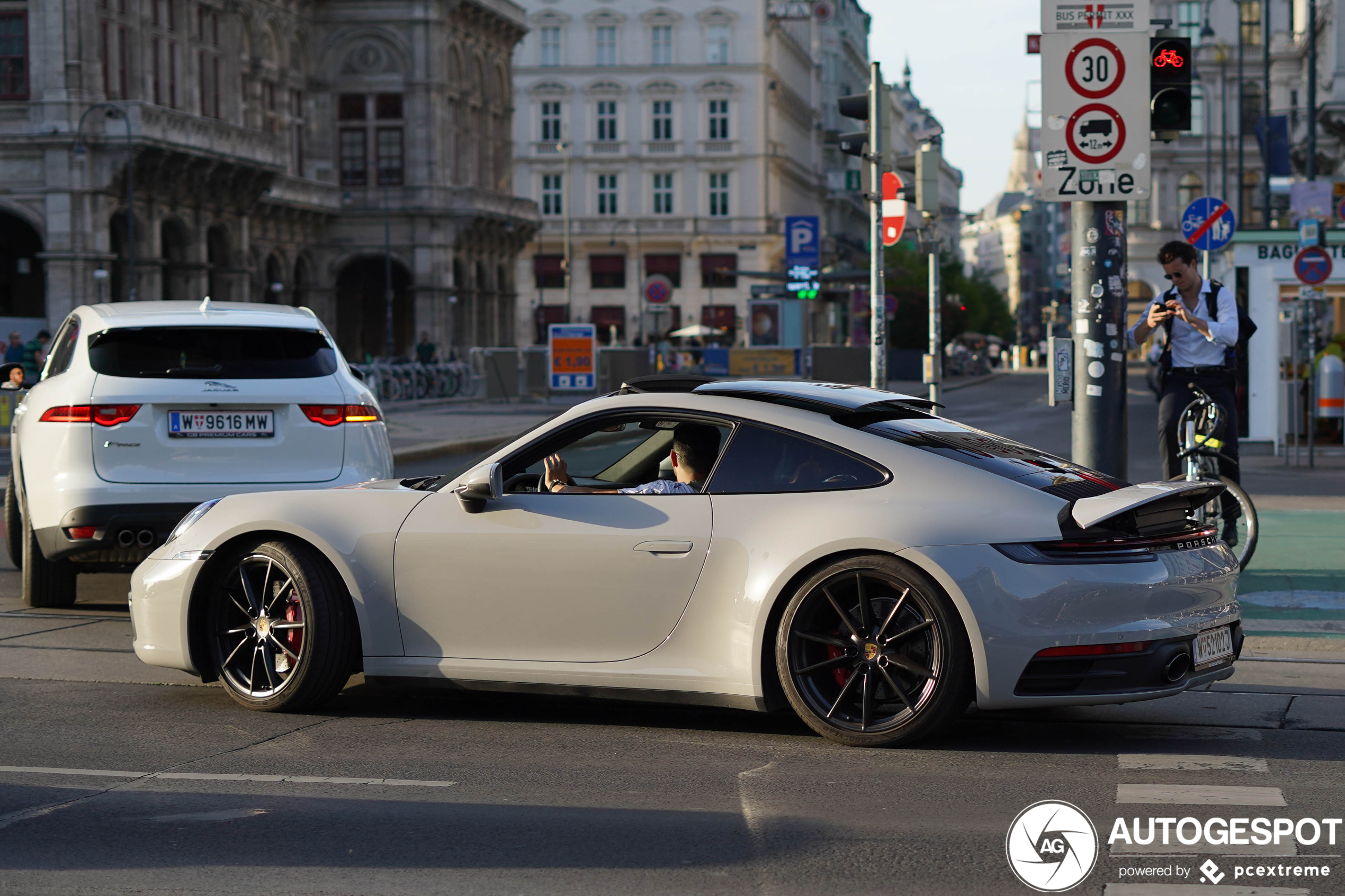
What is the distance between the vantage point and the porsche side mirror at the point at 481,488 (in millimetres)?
6238

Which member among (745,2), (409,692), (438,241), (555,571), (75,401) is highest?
(745,2)

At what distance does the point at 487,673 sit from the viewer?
6332mm

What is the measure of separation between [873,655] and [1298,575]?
214 inches

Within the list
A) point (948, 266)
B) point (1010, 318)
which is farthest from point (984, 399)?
point (1010, 318)

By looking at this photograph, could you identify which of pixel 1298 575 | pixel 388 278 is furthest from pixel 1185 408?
pixel 388 278

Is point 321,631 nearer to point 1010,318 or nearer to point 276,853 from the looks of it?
point 276,853

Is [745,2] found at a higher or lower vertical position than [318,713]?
higher

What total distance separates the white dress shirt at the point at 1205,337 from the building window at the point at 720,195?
86.2 meters

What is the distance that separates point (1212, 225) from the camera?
71.3ft

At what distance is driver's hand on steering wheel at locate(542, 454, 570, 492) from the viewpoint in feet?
21.2

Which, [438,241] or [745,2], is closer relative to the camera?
[438,241]

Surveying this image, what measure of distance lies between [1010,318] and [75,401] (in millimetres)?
139817

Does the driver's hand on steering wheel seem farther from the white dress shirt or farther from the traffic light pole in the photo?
the white dress shirt

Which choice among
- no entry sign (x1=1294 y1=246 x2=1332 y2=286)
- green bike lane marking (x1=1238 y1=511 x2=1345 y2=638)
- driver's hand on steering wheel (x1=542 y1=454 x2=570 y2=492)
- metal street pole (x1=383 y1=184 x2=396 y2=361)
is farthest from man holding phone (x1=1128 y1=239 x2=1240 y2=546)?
metal street pole (x1=383 y1=184 x2=396 y2=361)
